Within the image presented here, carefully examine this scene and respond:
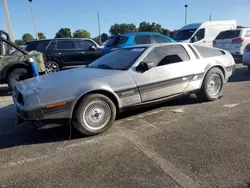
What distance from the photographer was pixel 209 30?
527 inches

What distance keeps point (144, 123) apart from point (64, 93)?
1.50 metres

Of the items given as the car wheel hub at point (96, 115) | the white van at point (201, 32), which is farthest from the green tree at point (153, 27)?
the car wheel hub at point (96, 115)

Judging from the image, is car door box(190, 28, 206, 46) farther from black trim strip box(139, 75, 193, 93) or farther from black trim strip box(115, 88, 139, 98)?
black trim strip box(115, 88, 139, 98)

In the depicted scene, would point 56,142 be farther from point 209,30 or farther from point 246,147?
point 209,30

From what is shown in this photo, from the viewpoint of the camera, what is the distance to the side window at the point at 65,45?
9.96m

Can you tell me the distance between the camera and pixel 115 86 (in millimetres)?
3816

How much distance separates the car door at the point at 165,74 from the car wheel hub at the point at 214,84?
2.27 feet

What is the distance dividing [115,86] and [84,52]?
22.9 feet

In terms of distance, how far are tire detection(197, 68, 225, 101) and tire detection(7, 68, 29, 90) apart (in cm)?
511

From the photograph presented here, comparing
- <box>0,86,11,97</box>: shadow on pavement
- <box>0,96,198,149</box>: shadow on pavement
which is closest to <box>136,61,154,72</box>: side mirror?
<box>0,96,198,149</box>: shadow on pavement

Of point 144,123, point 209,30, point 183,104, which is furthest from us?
point 209,30

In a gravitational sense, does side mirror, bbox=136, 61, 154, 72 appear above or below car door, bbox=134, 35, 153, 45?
below

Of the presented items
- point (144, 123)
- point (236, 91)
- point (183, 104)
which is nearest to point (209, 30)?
point (236, 91)

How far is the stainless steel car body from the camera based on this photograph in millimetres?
3322
